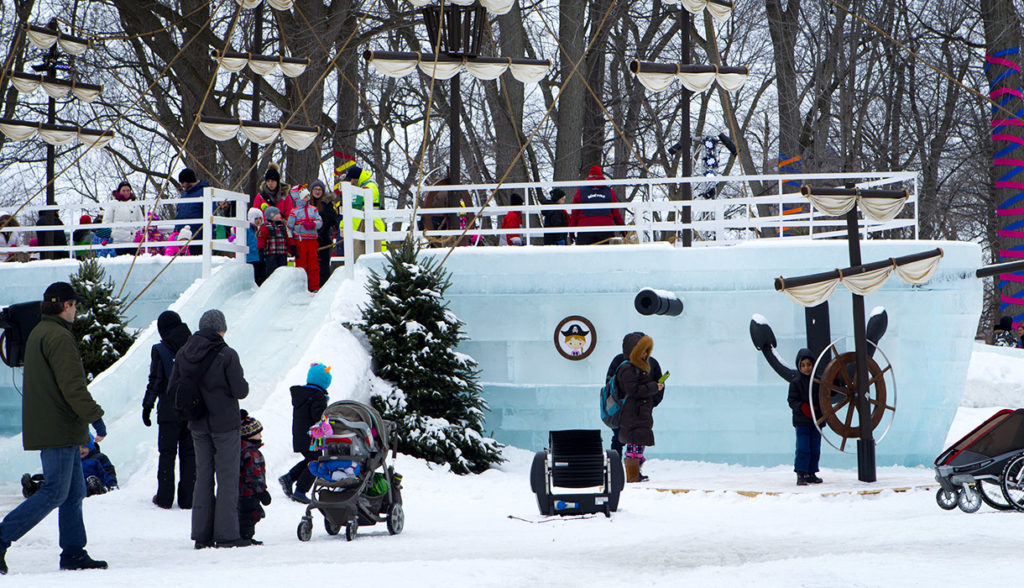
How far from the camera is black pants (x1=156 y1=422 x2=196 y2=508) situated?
35.4 ft

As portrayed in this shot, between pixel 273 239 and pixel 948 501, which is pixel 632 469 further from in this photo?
pixel 273 239

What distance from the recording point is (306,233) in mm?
16719

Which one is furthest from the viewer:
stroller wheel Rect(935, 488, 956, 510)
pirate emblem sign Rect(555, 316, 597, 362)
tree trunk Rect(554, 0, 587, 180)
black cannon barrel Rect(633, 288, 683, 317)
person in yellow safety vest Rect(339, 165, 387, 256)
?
tree trunk Rect(554, 0, 587, 180)

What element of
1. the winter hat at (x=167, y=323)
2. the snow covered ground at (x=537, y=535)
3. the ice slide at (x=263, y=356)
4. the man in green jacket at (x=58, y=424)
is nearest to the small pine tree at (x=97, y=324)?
the ice slide at (x=263, y=356)

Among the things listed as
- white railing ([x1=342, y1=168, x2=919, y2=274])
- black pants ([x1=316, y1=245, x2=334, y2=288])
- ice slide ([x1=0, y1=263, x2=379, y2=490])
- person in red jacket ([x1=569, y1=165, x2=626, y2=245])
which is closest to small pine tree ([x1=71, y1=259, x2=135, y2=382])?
ice slide ([x1=0, y1=263, x2=379, y2=490])

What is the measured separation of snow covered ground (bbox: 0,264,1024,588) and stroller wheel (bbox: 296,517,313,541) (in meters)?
0.11

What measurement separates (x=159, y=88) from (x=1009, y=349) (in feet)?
63.3

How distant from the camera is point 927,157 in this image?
28078 mm

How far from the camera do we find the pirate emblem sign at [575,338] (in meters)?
15.1

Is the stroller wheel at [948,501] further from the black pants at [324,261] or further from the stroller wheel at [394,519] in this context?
the black pants at [324,261]

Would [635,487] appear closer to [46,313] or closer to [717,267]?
[717,267]

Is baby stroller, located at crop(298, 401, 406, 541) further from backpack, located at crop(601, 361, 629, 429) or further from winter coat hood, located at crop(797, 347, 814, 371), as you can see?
winter coat hood, located at crop(797, 347, 814, 371)

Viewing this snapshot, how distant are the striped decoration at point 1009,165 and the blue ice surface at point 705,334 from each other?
445 inches

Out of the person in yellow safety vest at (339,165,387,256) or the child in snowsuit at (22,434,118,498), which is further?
the person in yellow safety vest at (339,165,387,256)
